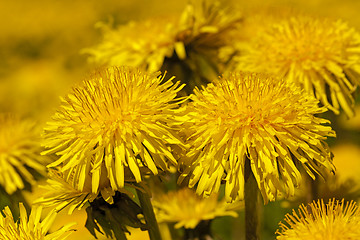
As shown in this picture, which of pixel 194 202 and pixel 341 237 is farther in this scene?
pixel 194 202

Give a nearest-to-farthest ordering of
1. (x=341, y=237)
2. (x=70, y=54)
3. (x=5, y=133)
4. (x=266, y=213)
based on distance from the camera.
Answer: (x=341, y=237) < (x=5, y=133) < (x=266, y=213) < (x=70, y=54)

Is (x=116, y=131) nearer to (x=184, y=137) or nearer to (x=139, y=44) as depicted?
(x=184, y=137)

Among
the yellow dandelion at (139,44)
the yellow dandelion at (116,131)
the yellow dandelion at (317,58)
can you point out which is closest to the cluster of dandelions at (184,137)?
the yellow dandelion at (116,131)

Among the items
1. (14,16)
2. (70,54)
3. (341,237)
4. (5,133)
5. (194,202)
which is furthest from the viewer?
(14,16)

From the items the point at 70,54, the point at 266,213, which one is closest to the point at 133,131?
the point at 266,213

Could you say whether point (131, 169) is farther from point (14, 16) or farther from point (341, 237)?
point (14, 16)

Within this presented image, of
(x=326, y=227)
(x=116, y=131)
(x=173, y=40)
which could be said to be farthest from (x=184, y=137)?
(x=173, y=40)
